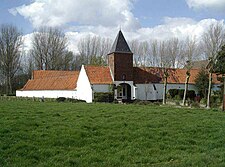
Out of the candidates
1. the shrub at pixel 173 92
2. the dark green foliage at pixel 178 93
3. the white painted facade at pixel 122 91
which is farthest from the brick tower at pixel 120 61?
the dark green foliage at pixel 178 93

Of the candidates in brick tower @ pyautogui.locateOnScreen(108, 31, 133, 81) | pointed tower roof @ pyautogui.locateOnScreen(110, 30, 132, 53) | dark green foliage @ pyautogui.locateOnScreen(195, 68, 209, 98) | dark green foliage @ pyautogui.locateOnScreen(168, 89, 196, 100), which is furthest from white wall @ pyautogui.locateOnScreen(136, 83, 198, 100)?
pointed tower roof @ pyautogui.locateOnScreen(110, 30, 132, 53)

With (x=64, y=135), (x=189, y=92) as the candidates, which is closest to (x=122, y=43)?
(x=189, y=92)

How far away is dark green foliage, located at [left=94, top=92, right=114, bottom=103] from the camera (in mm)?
38500

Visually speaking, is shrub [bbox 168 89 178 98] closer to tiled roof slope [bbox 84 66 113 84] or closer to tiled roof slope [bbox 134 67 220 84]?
tiled roof slope [bbox 134 67 220 84]

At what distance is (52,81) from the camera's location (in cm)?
5078

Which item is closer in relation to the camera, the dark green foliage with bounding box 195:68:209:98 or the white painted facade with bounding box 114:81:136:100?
the dark green foliage with bounding box 195:68:209:98

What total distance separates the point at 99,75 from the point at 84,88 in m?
2.77

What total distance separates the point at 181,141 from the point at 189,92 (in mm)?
34366

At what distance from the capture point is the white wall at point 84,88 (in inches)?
1566

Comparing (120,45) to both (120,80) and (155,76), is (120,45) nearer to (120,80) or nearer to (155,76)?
(120,80)

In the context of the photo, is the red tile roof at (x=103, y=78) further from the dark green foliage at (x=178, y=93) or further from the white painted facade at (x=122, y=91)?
the dark green foliage at (x=178, y=93)

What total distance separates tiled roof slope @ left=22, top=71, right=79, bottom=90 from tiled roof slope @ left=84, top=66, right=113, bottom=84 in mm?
4184

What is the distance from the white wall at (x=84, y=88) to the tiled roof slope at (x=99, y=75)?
59cm

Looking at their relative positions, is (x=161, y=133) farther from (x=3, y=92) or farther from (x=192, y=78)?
(x=3, y=92)
